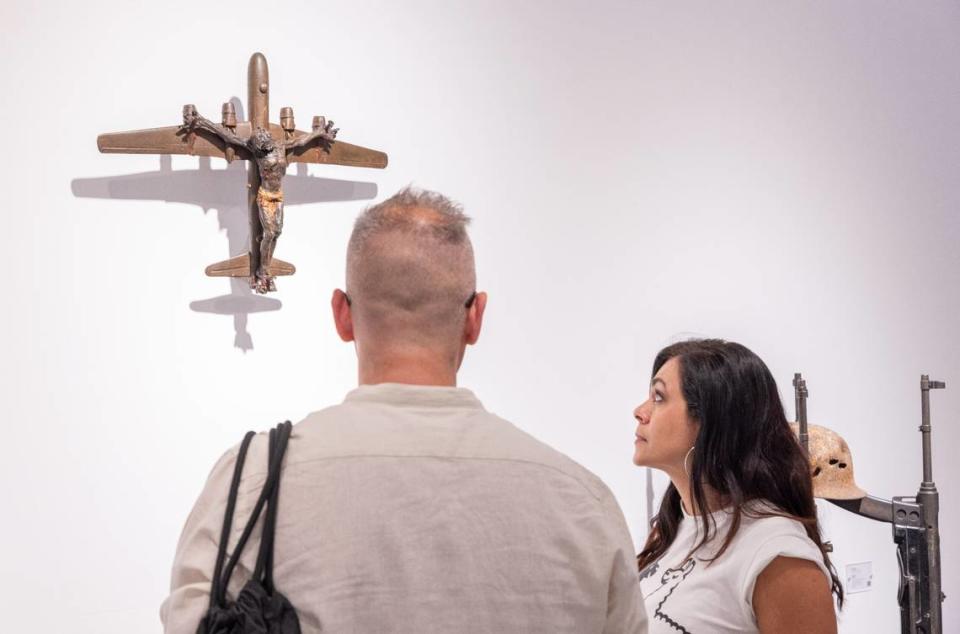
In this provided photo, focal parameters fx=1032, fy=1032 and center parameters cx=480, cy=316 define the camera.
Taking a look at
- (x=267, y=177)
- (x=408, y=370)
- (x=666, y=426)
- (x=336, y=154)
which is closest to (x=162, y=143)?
(x=267, y=177)

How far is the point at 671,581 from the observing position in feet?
6.31

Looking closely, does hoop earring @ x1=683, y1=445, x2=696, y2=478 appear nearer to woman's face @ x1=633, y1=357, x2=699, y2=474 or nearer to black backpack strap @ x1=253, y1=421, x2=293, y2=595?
woman's face @ x1=633, y1=357, x2=699, y2=474

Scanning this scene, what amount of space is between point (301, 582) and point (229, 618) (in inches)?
3.1

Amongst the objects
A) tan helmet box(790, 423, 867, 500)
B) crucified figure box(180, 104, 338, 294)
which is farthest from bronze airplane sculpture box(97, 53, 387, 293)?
tan helmet box(790, 423, 867, 500)

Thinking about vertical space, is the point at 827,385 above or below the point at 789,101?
below

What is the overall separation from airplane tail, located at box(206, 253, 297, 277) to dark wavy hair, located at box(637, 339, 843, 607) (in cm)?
82

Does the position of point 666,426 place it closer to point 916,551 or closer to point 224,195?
point 916,551

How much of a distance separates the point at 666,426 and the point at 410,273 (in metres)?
0.94

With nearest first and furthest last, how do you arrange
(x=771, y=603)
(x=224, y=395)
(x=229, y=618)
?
(x=229, y=618) → (x=771, y=603) → (x=224, y=395)

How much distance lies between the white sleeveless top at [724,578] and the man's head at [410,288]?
2.71 feet

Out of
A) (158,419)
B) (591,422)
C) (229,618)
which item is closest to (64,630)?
(158,419)

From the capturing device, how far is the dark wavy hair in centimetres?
189

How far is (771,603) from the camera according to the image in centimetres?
173

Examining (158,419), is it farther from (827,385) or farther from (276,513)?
(827,385)
